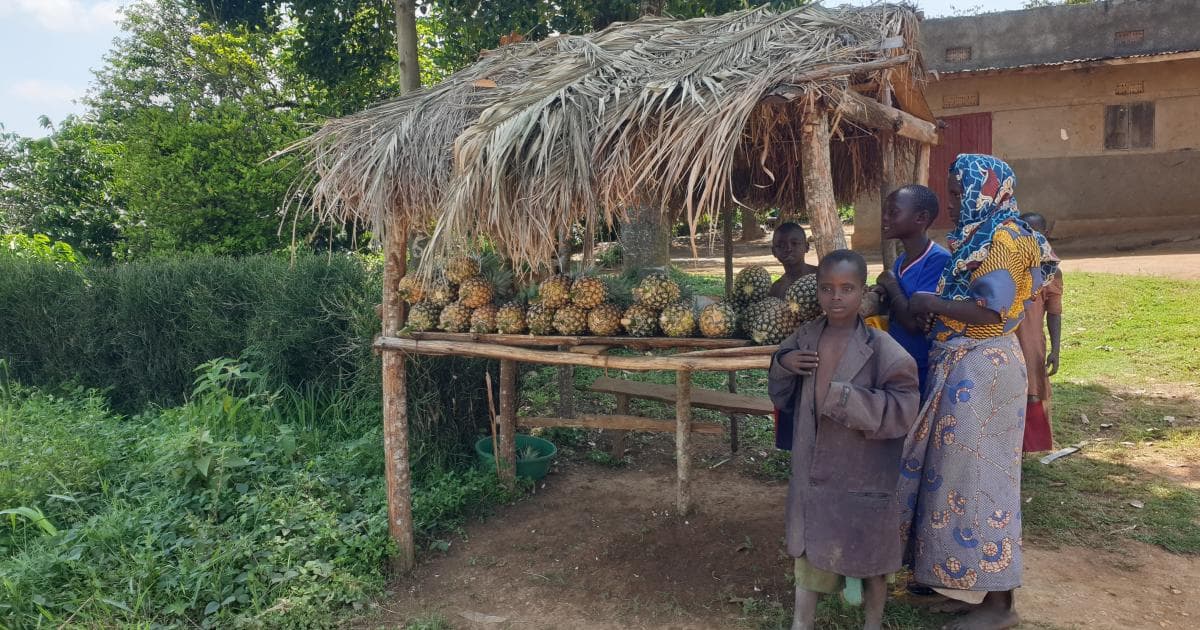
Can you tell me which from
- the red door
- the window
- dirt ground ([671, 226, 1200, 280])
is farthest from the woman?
the window

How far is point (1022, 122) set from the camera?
40.8 ft

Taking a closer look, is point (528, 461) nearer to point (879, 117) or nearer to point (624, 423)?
point (624, 423)

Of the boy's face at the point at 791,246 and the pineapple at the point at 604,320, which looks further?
the boy's face at the point at 791,246

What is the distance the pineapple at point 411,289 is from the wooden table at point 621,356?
24 centimetres

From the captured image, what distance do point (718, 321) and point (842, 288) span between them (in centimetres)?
84

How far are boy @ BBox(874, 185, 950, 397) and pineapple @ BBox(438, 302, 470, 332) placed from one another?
2.09 metres

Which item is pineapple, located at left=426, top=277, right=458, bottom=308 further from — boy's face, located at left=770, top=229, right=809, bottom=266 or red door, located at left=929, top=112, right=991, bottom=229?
red door, located at left=929, top=112, right=991, bottom=229

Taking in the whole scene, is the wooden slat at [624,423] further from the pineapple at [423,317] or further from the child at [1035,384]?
the child at [1035,384]

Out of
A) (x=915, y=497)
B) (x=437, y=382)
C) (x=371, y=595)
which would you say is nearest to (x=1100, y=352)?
(x=915, y=497)

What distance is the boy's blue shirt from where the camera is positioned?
127 inches

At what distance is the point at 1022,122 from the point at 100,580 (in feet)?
45.0

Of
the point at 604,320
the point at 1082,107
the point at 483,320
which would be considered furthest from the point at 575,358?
the point at 1082,107

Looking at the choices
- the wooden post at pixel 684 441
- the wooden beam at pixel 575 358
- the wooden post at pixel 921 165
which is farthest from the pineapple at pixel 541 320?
the wooden post at pixel 921 165

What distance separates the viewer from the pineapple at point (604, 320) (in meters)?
3.71
